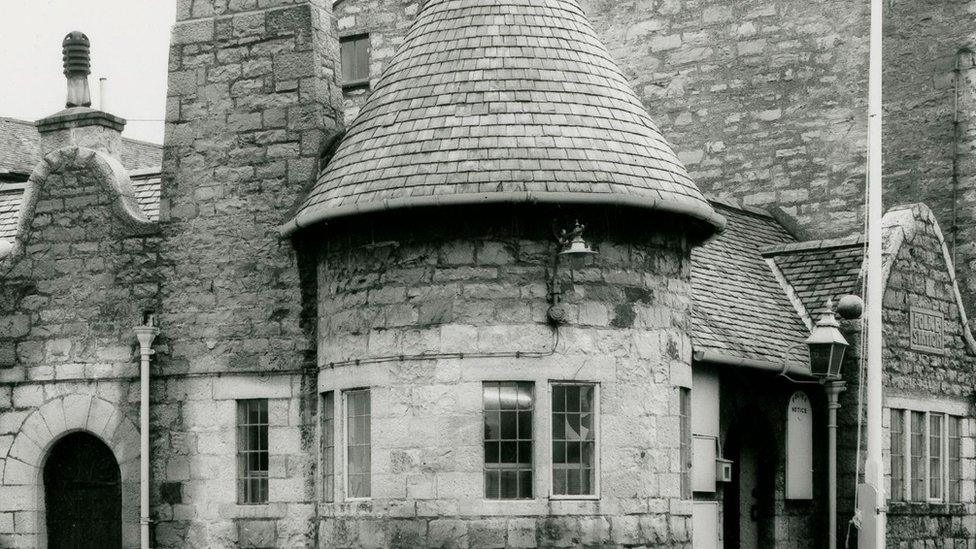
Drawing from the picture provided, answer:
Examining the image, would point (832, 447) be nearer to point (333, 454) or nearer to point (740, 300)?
point (740, 300)

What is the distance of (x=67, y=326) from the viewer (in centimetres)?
1788

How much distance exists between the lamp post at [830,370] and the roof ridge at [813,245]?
54.3 inches

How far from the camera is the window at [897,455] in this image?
19734 mm

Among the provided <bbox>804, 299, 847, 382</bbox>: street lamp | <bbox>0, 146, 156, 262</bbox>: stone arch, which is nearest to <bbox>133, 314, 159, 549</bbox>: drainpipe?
<bbox>0, 146, 156, 262</bbox>: stone arch

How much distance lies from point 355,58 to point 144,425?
417 inches

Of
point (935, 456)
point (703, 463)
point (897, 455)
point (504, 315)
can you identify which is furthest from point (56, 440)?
point (935, 456)

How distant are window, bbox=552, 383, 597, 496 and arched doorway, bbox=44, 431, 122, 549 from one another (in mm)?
5115

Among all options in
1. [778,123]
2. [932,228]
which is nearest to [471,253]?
[932,228]

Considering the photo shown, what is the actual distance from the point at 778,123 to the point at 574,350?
29.5 feet

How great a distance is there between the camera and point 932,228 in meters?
20.7

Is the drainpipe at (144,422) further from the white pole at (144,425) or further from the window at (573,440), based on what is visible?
the window at (573,440)

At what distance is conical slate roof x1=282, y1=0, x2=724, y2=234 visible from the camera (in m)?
15.3

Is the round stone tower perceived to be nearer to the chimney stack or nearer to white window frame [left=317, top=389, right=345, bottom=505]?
white window frame [left=317, top=389, right=345, bottom=505]

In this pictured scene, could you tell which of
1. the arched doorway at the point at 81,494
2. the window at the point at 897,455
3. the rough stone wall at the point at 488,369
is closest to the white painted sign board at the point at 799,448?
the window at the point at 897,455
